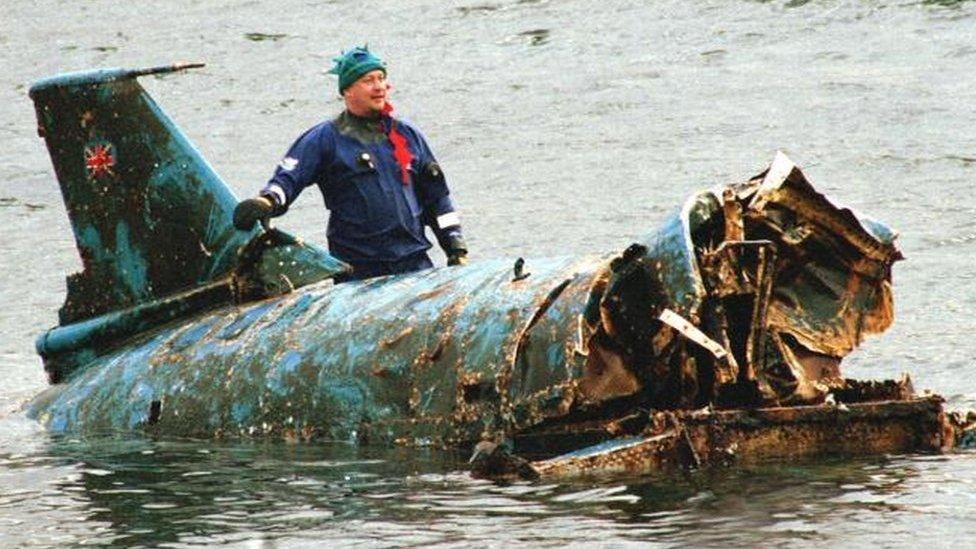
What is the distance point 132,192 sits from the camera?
1305 centimetres

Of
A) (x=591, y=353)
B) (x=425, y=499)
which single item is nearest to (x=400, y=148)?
(x=591, y=353)

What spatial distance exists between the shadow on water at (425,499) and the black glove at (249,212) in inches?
53.4

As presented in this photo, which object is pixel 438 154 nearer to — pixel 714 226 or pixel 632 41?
pixel 632 41

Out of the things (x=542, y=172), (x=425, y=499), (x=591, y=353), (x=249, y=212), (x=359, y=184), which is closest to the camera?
(x=425, y=499)

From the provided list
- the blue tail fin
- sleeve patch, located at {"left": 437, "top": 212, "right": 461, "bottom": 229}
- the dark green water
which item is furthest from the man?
the dark green water

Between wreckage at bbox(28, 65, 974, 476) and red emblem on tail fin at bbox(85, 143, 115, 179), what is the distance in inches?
27.7

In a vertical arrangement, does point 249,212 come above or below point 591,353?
above

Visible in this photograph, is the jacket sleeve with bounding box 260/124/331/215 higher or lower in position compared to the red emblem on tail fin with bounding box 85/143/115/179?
lower

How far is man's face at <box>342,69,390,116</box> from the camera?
12.7 metres

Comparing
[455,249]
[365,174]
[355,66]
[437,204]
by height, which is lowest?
[455,249]

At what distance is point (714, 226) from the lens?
34.4 feet

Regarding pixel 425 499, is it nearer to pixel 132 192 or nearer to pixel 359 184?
pixel 359 184

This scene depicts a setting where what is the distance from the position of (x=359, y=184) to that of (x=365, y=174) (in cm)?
7

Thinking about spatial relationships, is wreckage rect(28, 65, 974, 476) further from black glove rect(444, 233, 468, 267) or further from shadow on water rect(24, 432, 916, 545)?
black glove rect(444, 233, 468, 267)
